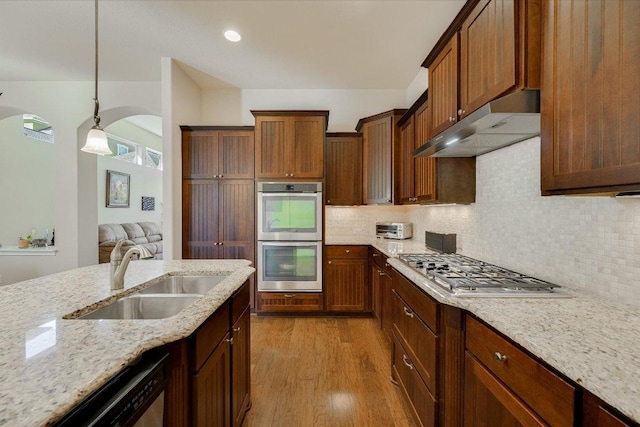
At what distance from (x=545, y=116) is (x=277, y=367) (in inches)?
98.5

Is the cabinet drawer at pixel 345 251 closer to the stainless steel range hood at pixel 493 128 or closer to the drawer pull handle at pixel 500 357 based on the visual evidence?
the stainless steel range hood at pixel 493 128

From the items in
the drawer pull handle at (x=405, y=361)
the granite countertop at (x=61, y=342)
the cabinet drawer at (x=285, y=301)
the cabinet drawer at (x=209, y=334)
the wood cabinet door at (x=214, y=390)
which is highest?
the granite countertop at (x=61, y=342)

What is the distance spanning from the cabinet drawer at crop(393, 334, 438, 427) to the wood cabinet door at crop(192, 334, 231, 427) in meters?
1.04

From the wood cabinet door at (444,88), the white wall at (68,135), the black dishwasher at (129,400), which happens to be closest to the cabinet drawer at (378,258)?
the wood cabinet door at (444,88)

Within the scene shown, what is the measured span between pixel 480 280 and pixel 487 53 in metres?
1.19

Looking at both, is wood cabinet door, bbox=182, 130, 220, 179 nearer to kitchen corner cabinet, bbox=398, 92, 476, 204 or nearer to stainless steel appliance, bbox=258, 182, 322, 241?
stainless steel appliance, bbox=258, 182, 322, 241

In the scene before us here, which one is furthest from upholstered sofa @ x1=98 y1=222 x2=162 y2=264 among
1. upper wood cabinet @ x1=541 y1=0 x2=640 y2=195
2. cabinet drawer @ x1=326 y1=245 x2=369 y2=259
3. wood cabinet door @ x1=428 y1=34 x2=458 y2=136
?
upper wood cabinet @ x1=541 y1=0 x2=640 y2=195

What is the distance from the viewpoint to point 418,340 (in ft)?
5.34

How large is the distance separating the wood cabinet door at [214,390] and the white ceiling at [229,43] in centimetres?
257

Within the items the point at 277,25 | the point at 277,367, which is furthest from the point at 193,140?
the point at 277,367

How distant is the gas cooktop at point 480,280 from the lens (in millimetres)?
1273

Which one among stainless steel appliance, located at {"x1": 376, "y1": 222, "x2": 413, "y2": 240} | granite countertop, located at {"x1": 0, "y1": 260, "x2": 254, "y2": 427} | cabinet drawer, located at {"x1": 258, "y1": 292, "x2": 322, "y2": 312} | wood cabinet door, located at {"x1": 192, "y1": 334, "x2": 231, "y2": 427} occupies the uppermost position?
stainless steel appliance, located at {"x1": 376, "y1": 222, "x2": 413, "y2": 240}

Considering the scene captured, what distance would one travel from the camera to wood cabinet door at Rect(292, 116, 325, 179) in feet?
11.1

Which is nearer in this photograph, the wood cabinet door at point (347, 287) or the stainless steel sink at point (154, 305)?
the stainless steel sink at point (154, 305)
